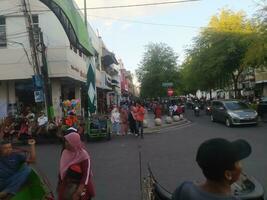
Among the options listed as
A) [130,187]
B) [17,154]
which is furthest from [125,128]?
[17,154]

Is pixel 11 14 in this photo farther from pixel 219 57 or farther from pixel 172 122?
pixel 219 57

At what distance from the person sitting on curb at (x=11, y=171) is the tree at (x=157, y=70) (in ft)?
182

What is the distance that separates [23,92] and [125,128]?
A: 8047mm

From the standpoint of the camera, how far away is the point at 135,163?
13438 mm

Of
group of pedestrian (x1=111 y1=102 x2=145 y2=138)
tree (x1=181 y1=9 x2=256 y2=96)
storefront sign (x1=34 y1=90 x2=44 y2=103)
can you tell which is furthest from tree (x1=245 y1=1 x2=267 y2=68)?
storefront sign (x1=34 y1=90 x2=44 y2=103)

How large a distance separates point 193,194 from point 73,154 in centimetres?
308

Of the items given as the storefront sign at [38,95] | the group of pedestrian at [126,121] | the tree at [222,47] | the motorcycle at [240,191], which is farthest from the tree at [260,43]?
the motorcycle at [240,191]

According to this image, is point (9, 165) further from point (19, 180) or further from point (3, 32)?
point (3, 32)

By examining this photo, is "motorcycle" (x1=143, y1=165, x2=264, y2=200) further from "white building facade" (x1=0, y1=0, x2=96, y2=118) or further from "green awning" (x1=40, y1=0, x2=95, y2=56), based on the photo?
"white building facade" (x1=0, y1=0, x2=96, y2=118)

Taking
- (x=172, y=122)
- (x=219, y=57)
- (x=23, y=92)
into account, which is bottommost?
(x=172, y=122)

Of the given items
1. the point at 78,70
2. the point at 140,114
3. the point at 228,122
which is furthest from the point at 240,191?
the point at 78,70

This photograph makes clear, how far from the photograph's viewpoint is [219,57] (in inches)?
1505

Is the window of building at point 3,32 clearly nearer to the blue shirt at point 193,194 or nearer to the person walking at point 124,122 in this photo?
the person walking at point 124,122

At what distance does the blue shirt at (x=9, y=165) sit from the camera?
5.82 m
